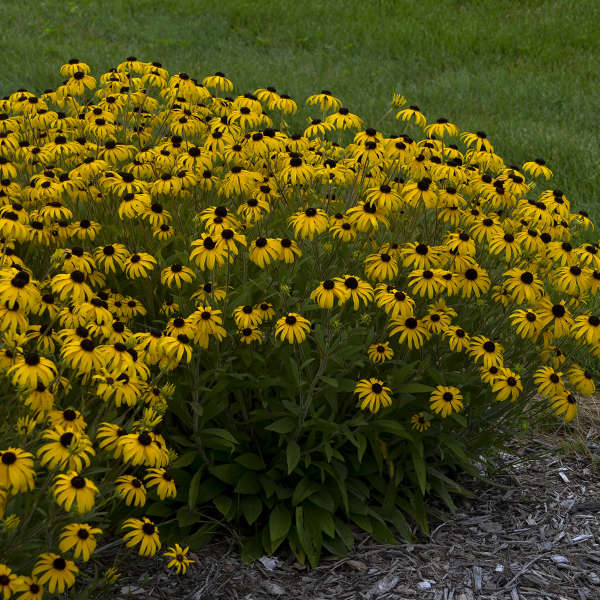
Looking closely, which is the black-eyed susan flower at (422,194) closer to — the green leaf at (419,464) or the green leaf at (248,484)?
the green leaf at (419,464)

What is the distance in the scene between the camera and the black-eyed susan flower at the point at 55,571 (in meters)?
2.80

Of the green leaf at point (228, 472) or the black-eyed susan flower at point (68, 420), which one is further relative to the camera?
the green leaf at point (228, 472)

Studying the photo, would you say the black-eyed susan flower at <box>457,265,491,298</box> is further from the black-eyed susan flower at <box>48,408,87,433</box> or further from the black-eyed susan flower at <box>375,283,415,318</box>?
the black-eyed susan flower at <box>48,408,87,433</box>

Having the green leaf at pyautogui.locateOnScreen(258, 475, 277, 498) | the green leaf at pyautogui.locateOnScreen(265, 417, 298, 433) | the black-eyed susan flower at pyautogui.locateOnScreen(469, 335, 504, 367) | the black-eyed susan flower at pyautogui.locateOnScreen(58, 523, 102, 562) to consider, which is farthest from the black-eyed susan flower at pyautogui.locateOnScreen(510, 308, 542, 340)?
the black-eyed susan flower at pyautogui.locateOnScreen(58, 523, 102, 562)

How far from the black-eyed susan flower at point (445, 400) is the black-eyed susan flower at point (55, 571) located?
180cm

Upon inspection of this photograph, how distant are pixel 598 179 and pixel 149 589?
20.9 ft

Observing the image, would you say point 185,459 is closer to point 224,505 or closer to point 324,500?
point 224,505

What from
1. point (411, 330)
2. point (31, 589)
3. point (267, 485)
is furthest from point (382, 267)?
point (31, 589)

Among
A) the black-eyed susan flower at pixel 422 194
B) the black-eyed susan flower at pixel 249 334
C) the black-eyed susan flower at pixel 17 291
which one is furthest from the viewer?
the black-eyed susan flower at pixel 422 194

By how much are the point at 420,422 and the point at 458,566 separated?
2.44 ft

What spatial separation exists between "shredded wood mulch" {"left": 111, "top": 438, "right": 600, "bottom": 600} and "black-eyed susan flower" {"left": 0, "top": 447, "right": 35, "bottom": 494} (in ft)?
3.98

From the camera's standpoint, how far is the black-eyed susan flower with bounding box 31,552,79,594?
2.80 metres

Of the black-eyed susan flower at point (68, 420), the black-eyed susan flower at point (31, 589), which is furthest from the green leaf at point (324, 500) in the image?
the black-eyed susan flower at point (31, 589)

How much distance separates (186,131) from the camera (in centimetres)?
508
